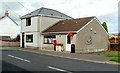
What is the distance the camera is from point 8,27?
51906mm

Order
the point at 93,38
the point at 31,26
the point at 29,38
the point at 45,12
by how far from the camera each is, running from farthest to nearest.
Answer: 1. the point at 29,38
2. the point at 45,12
3. the point at 31,26
4. the point at 93,38

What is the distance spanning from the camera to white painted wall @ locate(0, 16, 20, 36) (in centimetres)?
5022

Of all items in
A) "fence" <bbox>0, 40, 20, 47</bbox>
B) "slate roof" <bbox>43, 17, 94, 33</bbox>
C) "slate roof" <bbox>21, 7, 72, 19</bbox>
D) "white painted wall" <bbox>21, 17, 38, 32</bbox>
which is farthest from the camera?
"fence" <bbox>0, 40, 20, 47</bbox>

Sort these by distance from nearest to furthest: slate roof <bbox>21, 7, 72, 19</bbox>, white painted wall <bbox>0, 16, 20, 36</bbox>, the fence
Result: slate roof <bbox>21, 7, 72, 19</bbox>, the fence, white painted wall <bbox>0, 16, 20, 36</bbox>

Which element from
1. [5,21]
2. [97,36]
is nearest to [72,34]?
[97,36]

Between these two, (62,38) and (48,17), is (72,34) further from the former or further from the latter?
(48,17)

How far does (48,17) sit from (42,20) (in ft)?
4.79

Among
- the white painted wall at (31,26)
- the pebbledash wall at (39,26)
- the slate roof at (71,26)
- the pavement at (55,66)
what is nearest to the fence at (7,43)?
the white painted wall at (31,26)

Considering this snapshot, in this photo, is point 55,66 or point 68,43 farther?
point 68,43

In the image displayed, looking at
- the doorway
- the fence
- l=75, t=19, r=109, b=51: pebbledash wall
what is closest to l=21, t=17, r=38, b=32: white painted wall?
the fence

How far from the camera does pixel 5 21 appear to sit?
50.8m

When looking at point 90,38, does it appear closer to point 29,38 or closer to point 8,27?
point 29,38

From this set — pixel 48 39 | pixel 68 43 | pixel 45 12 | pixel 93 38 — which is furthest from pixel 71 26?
pixel 45 12

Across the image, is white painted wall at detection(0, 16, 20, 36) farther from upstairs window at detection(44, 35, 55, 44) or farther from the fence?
upstairs window at detection(44, 35, 55, 44)
